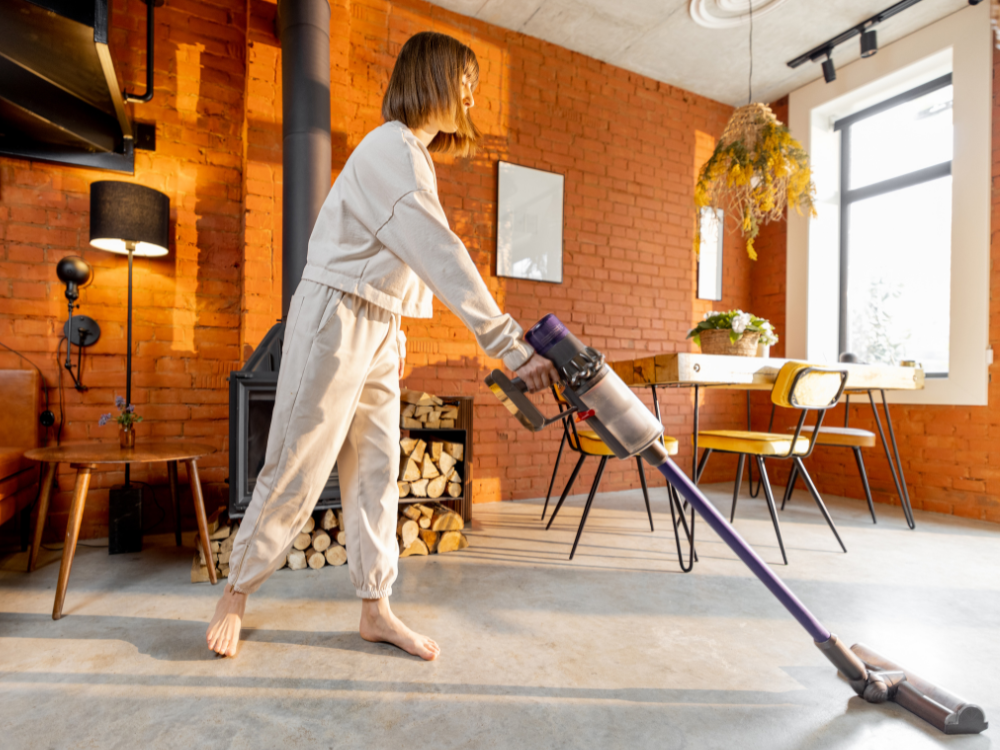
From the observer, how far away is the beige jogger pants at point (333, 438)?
1371 millimetres

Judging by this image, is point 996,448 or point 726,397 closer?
point 996,448

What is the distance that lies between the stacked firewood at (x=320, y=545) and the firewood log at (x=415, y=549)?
0.86ft

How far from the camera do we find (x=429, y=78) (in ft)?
4.51

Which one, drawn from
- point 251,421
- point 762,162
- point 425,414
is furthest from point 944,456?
point 251,421

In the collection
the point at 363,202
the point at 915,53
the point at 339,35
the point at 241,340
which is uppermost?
the point at 915,53

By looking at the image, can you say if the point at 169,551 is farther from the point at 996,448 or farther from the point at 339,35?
the point at 996,448

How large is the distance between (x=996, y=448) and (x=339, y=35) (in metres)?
4.57

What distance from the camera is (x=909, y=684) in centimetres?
126

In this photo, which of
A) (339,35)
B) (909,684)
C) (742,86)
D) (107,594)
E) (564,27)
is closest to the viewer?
(909,684)

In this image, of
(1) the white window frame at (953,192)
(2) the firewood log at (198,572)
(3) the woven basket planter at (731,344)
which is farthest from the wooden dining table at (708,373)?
(2) the firewood log at (198,572)

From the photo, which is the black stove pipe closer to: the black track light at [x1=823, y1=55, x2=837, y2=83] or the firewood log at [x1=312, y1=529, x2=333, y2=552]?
the firewood log at [x1=312, y1=529, x2=333, y2=552]

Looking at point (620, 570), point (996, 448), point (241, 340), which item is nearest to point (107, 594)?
point (241, 340)

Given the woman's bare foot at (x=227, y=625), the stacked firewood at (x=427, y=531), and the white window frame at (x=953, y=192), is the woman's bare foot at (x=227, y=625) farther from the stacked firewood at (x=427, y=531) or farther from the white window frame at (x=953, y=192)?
the white window frame at (x=953, y=192)

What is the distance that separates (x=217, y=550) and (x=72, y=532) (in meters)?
0.54
